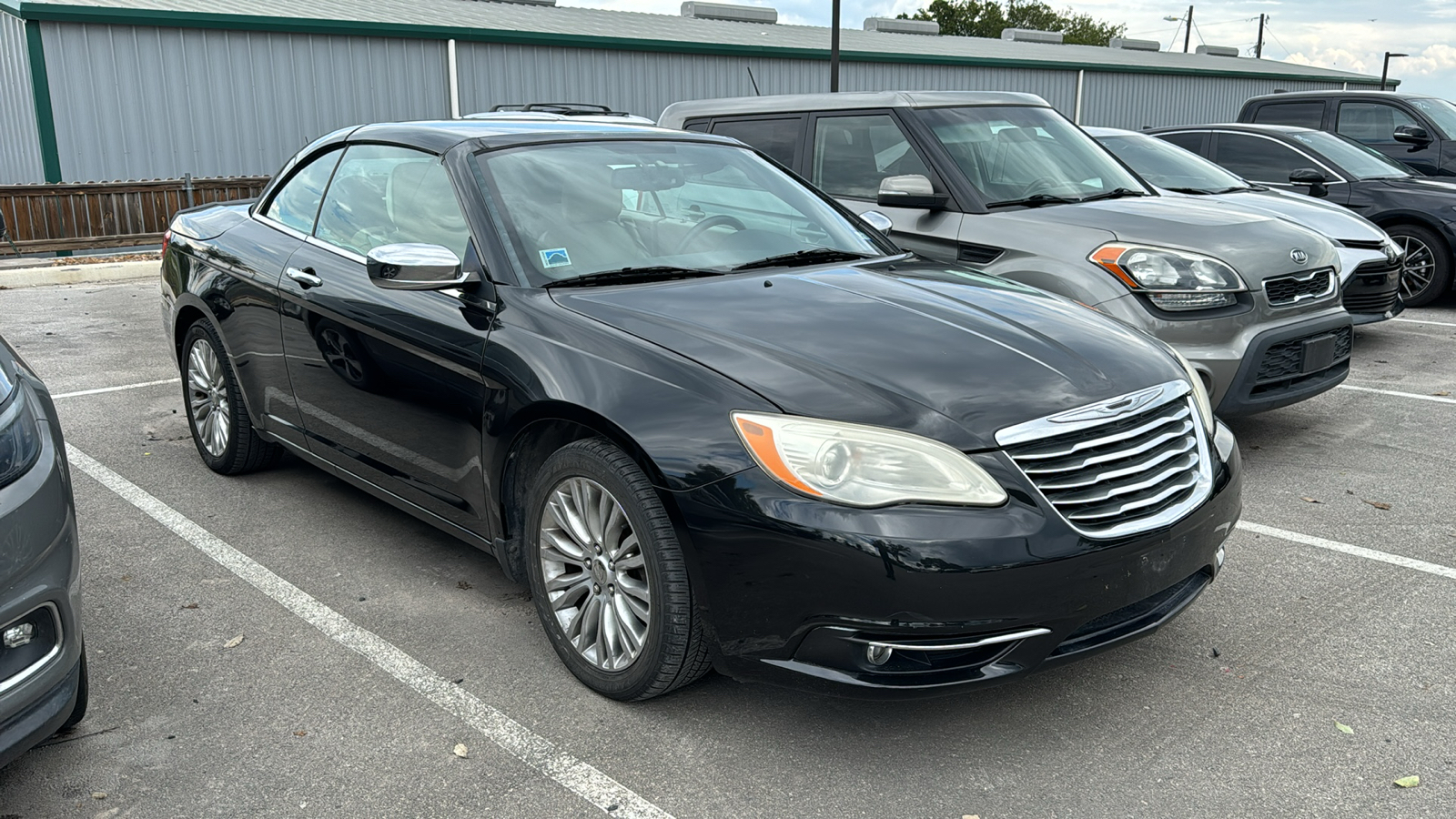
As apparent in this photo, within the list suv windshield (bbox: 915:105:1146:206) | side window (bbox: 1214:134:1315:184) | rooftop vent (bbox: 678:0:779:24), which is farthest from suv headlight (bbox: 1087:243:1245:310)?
rooftop vent (bbox: 678:0:779:24)

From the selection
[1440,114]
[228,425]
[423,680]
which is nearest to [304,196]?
[228,425]

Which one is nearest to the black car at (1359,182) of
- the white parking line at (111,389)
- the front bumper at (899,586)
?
the front bumper at (899,586)

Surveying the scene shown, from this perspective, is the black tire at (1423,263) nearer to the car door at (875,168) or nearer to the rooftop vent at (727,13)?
the car door at (875,168)

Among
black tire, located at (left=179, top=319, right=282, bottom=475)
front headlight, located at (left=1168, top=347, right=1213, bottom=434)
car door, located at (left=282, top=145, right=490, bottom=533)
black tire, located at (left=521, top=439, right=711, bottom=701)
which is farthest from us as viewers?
black tire, located at (left=179, top=319, right=282, bottom=475)

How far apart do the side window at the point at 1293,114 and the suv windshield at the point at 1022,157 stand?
6.77 metres

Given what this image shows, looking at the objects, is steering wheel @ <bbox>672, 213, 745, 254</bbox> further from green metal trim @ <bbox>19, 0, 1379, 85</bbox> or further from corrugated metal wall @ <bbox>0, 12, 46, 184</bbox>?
corrugated metal wall @ <bbox>0, 12, 46, 184</bbox>

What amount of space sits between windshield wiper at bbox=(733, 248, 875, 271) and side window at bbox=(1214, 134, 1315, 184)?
7.64 metres

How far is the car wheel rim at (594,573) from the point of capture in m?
3.10

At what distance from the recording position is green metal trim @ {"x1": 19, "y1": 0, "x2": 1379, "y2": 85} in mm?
16938

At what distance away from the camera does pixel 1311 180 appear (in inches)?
391

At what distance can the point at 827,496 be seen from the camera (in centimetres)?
272

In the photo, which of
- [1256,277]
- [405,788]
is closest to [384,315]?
[405,788]

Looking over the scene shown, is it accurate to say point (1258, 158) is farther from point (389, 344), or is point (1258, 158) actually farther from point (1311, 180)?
point (389, 344)

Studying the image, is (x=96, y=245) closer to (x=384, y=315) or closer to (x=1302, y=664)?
(x=384, y=315)
